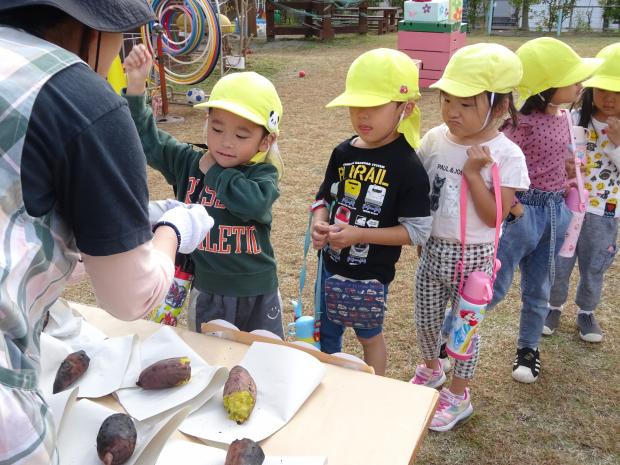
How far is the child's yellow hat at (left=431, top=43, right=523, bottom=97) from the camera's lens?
1974 millimetres

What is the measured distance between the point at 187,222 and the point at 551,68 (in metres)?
1.72

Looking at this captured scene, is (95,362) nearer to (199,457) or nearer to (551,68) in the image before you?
(199,457)

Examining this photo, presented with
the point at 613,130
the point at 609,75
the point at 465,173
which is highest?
the point at 609,75

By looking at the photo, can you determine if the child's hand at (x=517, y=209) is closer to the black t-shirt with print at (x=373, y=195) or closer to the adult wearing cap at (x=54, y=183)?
the black t-shirt with print at (x=373, y=195)

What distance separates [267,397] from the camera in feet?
4.66

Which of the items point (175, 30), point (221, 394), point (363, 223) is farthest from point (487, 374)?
point (175, 30)

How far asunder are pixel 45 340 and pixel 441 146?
146 cm

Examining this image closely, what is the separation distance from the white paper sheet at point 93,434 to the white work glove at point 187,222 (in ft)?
1.15

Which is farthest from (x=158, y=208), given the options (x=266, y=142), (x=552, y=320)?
(x=552, y=320)

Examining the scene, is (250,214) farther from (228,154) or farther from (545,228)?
(545,228)

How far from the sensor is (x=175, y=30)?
25.7 feet

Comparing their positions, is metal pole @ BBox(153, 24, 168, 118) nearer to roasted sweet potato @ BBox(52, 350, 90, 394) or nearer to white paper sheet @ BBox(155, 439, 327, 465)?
roasted sweet potato @ BBox(52, 350, 90, 394)

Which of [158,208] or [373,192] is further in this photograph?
[373,192]

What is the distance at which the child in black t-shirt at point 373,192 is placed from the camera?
79.2 inches
